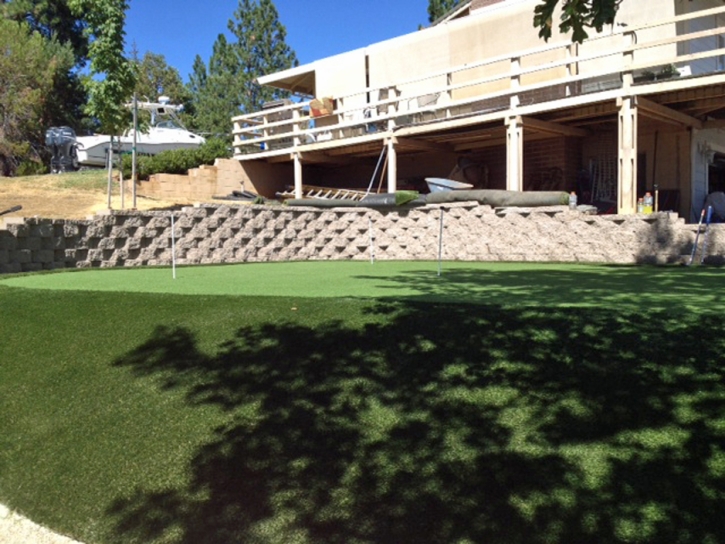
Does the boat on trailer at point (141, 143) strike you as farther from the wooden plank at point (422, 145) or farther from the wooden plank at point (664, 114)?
the wooden plank at point (664, 114)

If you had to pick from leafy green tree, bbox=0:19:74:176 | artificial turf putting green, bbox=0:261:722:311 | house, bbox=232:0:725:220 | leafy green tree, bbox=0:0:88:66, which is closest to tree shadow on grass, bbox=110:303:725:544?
artificial turf putting green, bbox=0:261:722:311

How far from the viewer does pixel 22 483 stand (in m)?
3.96

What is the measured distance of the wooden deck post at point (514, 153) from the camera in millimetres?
15242

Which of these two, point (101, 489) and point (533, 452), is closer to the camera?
point (533, 452)

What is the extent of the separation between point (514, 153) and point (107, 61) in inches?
374

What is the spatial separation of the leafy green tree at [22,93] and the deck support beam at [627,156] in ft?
92.4

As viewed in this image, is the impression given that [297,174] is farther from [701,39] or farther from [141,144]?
[701,39]

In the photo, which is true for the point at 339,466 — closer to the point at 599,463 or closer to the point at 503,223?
the point at 599,463

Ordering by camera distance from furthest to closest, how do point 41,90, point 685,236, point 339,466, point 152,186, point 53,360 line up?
point 41,90
point 152,186
point 685,236
point 53,360
point 339,466

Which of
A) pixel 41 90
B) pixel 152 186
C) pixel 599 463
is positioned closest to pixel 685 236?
pixel 599 463

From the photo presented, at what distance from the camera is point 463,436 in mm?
3666

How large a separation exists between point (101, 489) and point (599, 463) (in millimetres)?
2783

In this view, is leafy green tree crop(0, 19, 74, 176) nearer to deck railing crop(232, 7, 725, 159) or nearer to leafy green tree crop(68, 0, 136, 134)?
deck railing crop(232, 7, 725, 159)

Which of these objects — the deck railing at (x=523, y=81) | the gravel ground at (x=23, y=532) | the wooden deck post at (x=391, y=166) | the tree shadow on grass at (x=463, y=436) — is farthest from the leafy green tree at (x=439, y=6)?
the gravel ground at (x=23, y=532)
